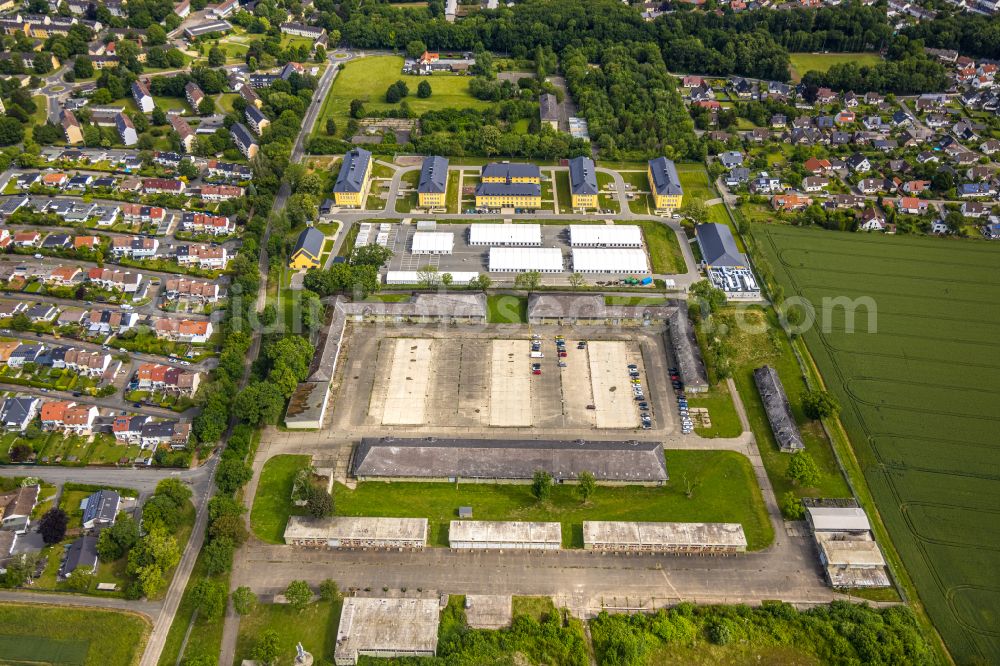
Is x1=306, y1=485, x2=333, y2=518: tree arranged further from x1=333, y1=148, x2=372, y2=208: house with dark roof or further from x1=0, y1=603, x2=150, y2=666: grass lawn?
x1=333, y1=148, x2=372, y2=208: house with dark roof

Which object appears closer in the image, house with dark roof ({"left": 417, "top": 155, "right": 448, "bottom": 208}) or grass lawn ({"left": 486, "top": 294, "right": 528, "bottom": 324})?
grass lawn ({"left": 486, "top": 294, "right": 528, "bottom": 324})

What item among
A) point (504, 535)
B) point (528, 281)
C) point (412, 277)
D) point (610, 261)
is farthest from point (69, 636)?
point (610, 261)

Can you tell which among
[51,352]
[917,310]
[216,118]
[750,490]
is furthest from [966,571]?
[216,118]

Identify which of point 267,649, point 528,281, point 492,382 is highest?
point 528,281

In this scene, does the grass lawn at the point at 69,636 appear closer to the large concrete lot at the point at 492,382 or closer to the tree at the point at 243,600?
the tree at the point at 243,600

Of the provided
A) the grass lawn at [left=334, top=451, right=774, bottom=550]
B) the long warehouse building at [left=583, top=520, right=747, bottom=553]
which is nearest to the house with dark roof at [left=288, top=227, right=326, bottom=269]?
the grass lawn at [left=334, top=451, right=774, bottom=550]

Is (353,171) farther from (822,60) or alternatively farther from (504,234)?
(822,60)
